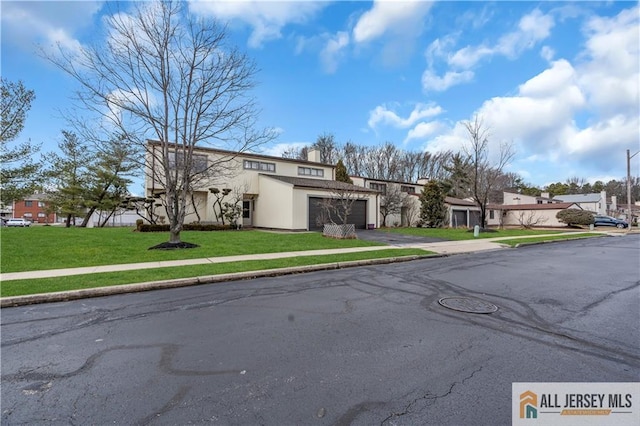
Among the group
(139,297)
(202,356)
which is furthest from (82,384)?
(139,297)

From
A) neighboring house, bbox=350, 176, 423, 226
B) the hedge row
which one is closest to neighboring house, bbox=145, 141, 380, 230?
the hedge row

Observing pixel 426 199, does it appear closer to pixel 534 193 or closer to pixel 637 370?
pixel 637 370

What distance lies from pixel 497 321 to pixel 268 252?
8581 millimetres

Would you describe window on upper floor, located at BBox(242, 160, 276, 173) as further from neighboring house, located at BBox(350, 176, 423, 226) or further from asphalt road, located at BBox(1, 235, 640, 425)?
asphalt road, located at BBox(1, 235, 640, 425)

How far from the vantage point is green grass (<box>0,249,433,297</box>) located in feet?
21.2

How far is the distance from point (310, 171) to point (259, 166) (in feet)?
16.2

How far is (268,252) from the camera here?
39.1 feet

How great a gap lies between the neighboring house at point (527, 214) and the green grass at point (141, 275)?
117 feet

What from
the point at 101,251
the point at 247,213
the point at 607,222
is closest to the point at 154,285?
the point at 101,251

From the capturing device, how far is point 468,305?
18.1ft

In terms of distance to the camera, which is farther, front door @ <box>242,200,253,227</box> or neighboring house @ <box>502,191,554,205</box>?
neighboring house @ <box>502,191,554,205</box>

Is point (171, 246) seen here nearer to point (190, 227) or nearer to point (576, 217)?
point (190, 227)

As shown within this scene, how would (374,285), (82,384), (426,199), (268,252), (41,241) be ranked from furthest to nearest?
1. (426,199)
2. (41,241)
3. (268,252)
4. (374,285)
5. (82,384)

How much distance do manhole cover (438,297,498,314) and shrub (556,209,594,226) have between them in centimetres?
3938
